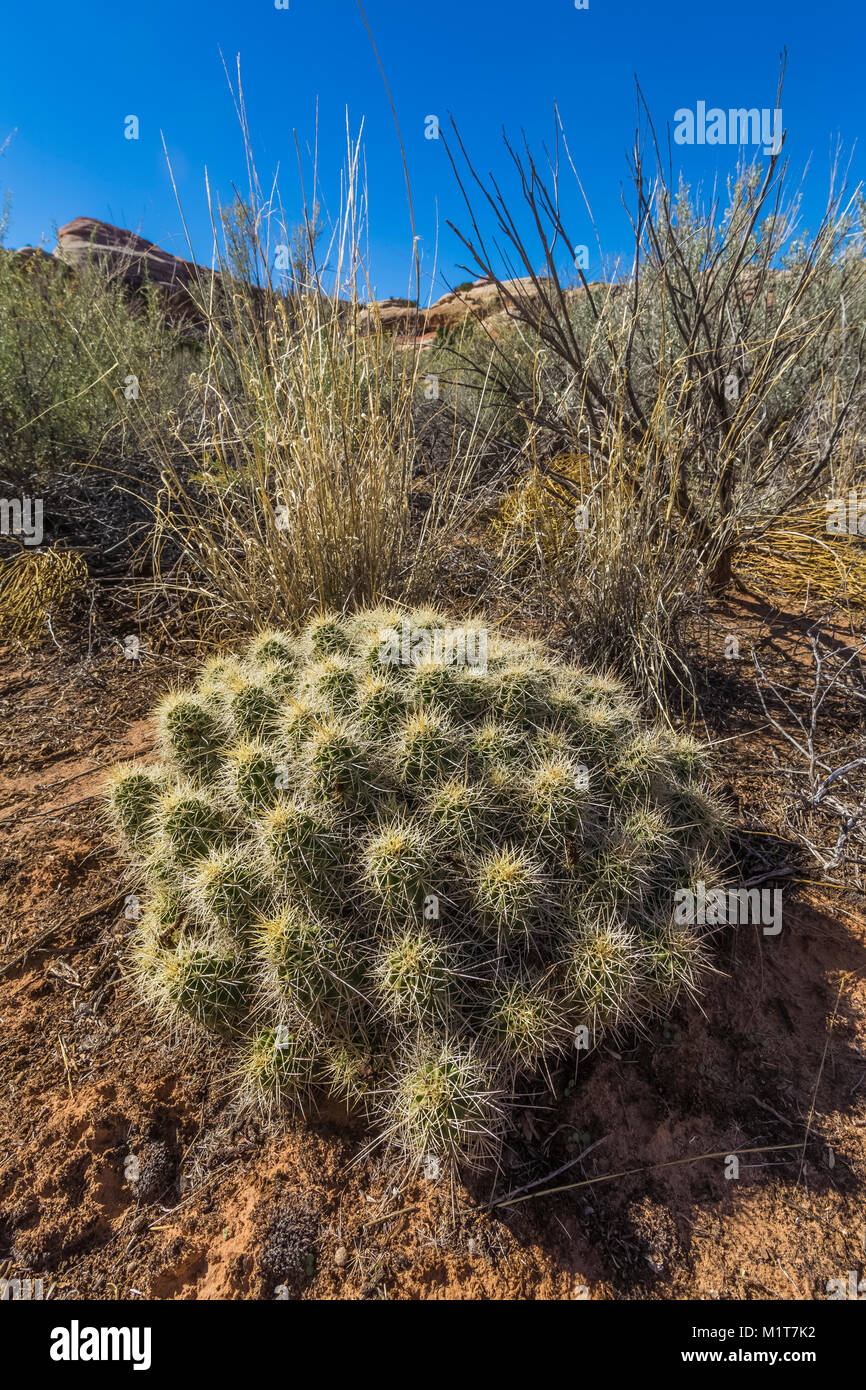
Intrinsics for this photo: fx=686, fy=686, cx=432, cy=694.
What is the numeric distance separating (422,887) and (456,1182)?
2.30 ft

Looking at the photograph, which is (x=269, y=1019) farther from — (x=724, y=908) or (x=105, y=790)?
(x=724, y=908)

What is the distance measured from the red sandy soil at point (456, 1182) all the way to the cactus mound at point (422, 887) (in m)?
0.13

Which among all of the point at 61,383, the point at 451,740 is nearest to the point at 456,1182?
the point at 451,740

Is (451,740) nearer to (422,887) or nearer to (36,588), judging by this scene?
(422,887)

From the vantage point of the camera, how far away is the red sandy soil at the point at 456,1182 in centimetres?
153

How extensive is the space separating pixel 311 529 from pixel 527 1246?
7.98 feet

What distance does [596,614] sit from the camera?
292 cm

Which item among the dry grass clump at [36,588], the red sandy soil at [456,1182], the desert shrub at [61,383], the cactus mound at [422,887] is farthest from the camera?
the desert shrub at [61,383]

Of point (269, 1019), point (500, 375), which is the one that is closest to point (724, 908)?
point (269, 1019)

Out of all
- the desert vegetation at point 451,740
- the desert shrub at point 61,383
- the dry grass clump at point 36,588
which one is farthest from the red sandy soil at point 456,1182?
the desert shrub at point 61,383

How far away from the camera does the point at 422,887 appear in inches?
67.7

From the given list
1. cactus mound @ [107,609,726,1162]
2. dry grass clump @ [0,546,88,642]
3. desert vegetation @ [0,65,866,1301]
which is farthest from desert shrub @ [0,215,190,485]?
cactus mound @ [107,609,726,1162]

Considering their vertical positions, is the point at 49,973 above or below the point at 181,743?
below

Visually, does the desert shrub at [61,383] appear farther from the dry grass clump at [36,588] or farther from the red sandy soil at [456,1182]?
the red sandy soil at [456,1182]
